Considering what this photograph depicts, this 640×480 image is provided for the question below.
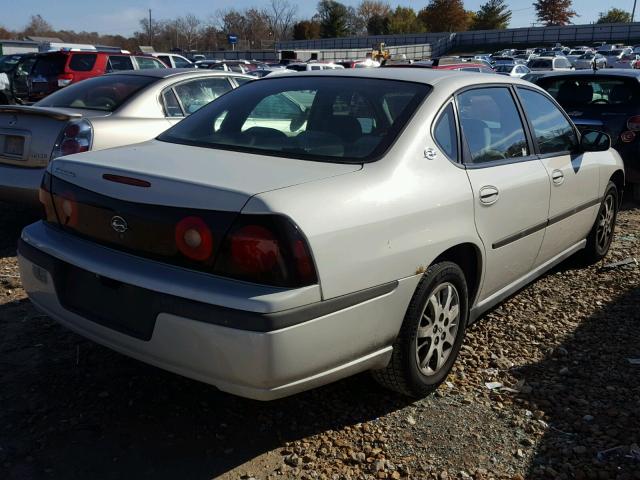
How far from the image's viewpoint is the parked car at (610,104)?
7.32 meters

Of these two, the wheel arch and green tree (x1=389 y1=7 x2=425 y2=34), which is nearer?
the wheel arch

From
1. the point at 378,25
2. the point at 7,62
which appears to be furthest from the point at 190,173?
the point at 378,25

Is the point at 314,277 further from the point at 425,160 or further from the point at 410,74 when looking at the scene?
the point at 410,74

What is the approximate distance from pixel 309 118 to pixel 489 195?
1.01 m

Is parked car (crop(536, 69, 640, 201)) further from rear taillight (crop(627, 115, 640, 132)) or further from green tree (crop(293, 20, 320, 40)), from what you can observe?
green tree (crop(293, 20, 320, 40))

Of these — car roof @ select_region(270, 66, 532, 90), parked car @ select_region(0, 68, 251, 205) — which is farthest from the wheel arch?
parked car @ select_region(0, 68, 251, 205)

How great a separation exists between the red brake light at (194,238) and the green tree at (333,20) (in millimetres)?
95612

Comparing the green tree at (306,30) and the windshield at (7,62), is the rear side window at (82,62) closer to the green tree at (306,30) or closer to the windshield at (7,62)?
the windshield at (7,62)

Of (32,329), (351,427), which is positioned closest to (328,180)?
(351,427)

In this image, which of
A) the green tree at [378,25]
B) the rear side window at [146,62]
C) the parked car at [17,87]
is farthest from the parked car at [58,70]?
the green tree at [378,25]

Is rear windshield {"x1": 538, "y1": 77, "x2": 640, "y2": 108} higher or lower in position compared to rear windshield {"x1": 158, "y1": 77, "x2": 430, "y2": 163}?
lower

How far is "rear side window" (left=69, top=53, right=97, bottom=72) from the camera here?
46.3ft

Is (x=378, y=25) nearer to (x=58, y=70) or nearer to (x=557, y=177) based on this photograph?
(x=58, y=70)

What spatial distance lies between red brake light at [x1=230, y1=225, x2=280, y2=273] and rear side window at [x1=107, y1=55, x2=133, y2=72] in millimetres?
13995
